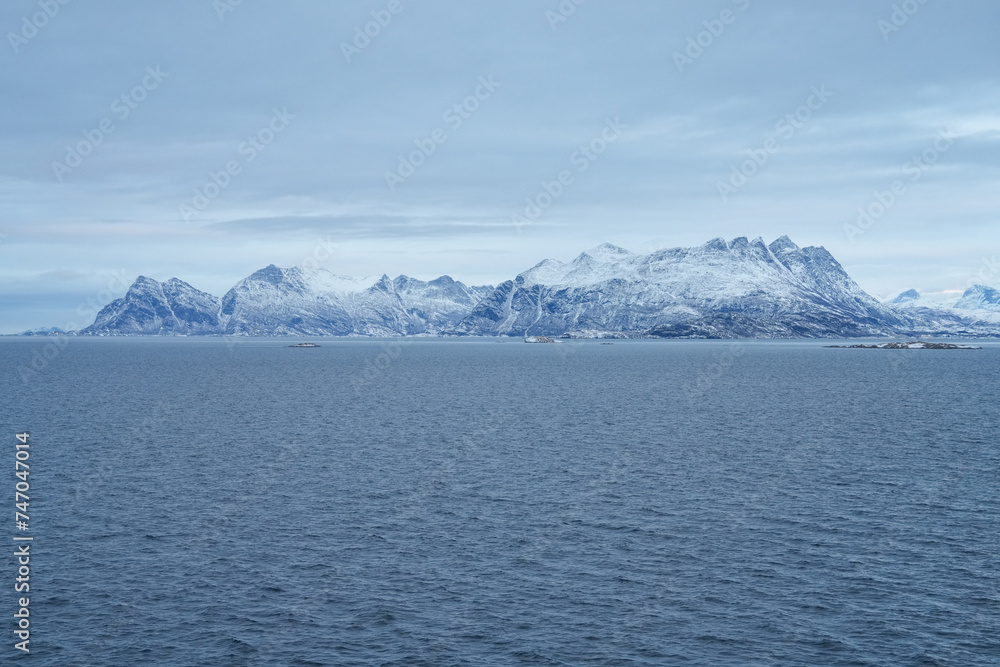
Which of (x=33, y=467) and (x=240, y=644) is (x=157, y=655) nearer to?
(x=240, y=644)

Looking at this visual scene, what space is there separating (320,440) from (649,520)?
52194 mm

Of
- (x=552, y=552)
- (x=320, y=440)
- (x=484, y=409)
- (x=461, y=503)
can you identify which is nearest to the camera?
(x=552, y=552)

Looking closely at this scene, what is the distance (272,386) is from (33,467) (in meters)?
112

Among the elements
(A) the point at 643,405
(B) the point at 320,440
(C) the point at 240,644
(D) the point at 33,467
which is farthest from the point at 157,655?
(A) the point at 643,405

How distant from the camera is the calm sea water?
3784 centimetres

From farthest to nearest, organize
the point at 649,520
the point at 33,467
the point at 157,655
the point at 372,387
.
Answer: the point at 372,387 → the point at 33,467 → the point at 649,520 → the point at 157,655

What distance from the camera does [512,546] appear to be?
170 feet

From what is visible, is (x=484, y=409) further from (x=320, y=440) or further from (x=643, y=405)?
(x=320, y=440)

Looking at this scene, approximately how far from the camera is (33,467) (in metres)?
75.7

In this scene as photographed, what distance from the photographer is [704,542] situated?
52750 mm

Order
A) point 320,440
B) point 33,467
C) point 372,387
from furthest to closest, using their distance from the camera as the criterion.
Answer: point 372,387
point 320,440
point 33,467

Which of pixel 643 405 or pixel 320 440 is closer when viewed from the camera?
pixel 320 440

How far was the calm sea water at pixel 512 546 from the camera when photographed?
37.8 m

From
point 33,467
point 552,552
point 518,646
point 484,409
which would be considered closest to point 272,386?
point 484,409
